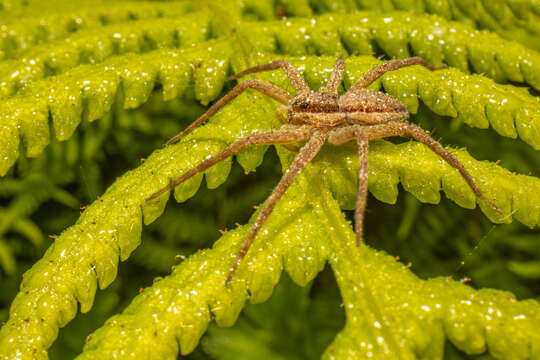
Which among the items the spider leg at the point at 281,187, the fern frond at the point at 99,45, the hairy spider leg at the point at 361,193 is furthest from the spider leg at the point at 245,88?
the hairy spider leg at the point at 361,193

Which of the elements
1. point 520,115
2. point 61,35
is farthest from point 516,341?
point 61,35

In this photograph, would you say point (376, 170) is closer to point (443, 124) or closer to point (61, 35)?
point (443, 124)

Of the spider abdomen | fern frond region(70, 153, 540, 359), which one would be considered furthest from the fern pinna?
the spider abdomen

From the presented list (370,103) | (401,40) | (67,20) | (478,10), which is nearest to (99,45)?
(67,20)

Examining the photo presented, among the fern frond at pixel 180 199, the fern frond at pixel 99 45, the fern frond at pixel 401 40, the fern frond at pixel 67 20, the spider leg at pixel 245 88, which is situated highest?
the fern frond at pixel 67 20

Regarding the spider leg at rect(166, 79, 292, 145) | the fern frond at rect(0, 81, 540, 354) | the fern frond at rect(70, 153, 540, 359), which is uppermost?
the spider leg at rect(166, 79, 292, 145)

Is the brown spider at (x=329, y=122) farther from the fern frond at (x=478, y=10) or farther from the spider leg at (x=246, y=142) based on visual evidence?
the fern frond at (x=478, y=10)

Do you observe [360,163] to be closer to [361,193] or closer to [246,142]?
[361,193]

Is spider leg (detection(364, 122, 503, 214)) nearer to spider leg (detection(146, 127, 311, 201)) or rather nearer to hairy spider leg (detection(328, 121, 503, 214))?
hairy spider leg (detection(328, 121, 503, 214))

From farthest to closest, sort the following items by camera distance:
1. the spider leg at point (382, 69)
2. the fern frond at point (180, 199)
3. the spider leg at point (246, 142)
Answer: the spider leg at point (382, 69) < the spider leg at point (246, 142) < the fern frond at point (180, 199)
